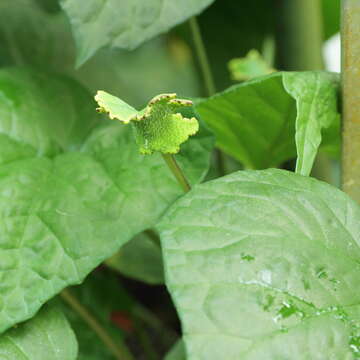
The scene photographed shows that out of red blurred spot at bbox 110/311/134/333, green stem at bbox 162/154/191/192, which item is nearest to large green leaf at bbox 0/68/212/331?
green stem at bbox 162/154/191/192

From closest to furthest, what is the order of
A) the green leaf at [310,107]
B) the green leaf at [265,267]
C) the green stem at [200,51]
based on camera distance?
the green leaf at [265,267] < the green leaf at [310,107] < the green stem at [200,51]

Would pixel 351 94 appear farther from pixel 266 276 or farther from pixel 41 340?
pixel 41 340

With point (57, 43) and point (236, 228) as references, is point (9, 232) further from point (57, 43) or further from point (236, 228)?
point (57, 43)

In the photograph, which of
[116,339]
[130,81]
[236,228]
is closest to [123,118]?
[236,228]

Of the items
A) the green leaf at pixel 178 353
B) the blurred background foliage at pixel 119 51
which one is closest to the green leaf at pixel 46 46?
the blurred background foliage at pixel 119 51

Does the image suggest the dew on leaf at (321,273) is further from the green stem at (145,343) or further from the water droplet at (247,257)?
the green stem at (145,343)

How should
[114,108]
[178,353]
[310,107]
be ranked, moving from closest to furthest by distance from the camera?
[114,108]
[310,107]
[178,353]

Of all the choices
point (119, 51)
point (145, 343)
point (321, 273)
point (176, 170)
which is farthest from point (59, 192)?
point (119, 51)
